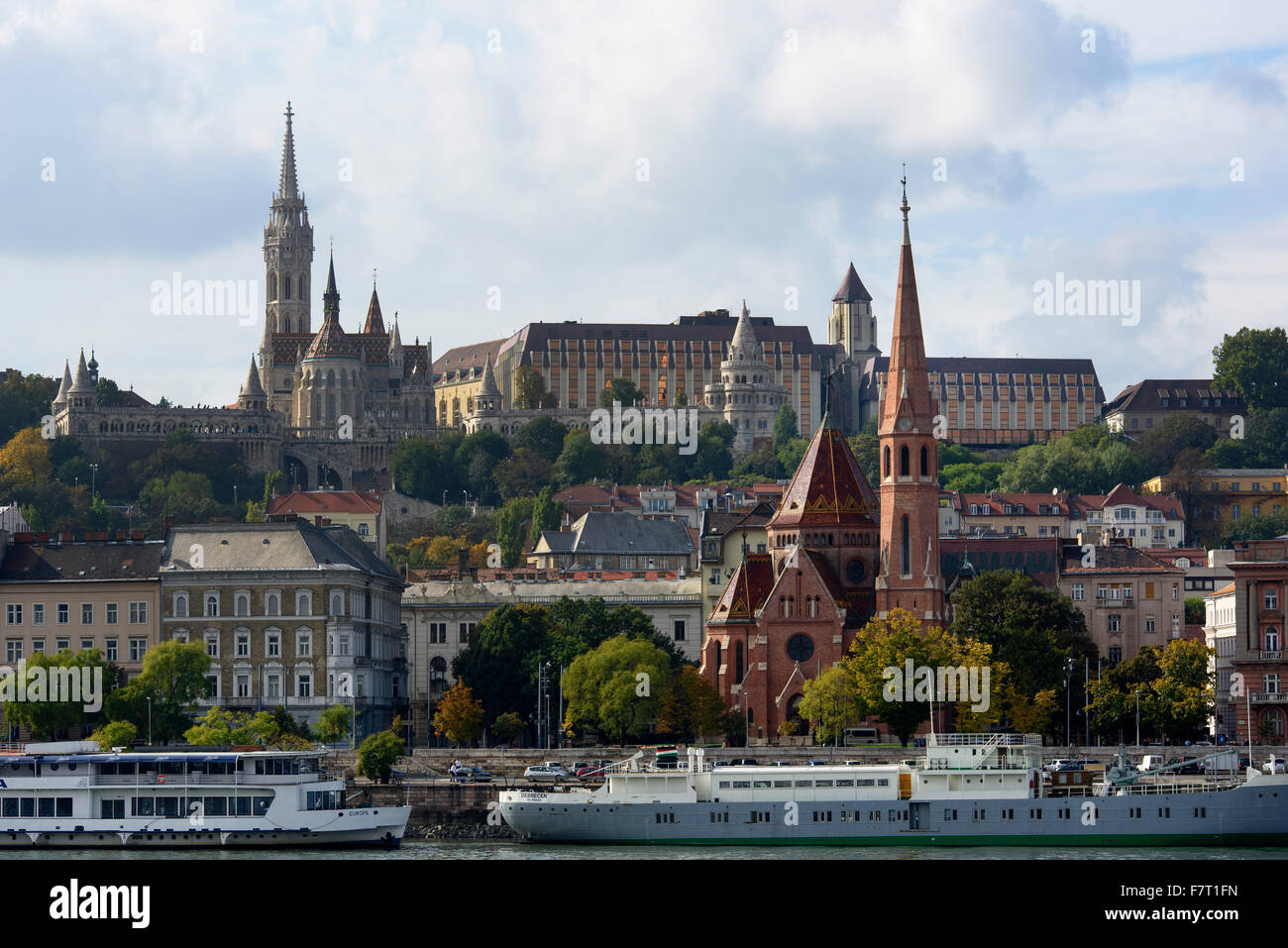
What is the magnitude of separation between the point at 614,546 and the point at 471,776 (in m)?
65.5

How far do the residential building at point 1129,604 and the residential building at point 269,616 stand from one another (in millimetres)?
35139

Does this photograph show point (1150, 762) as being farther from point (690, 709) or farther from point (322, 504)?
point (322, 504)

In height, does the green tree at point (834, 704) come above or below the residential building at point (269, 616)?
below

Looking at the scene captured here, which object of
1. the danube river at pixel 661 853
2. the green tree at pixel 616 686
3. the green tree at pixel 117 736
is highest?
the green tree at pixel 616 686

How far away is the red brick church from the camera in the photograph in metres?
113

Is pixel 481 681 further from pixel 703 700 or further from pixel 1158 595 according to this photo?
pixel 1158 595

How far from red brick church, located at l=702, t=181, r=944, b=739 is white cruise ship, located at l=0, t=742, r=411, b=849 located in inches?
1188

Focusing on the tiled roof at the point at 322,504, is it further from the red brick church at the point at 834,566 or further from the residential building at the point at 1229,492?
the red brick church at the point at 834,566

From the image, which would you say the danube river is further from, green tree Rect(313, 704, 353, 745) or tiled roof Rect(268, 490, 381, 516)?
tiled roof Rect(268, 490, 381, 516)

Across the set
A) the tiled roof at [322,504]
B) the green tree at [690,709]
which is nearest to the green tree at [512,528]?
the tiled roof at [322,504]

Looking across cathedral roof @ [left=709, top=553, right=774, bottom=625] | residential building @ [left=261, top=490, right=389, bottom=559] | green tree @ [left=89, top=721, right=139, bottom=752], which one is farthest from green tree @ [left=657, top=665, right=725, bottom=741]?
residential building @ [left=261, top=490, right=389, bottom=559]

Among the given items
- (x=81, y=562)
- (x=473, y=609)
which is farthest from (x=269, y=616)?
(x=473, y=609)

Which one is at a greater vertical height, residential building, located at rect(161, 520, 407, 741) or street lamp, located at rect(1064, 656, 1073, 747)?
residential building, located at rect(161, 520, 407, 741)

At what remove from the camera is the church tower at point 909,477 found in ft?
372
